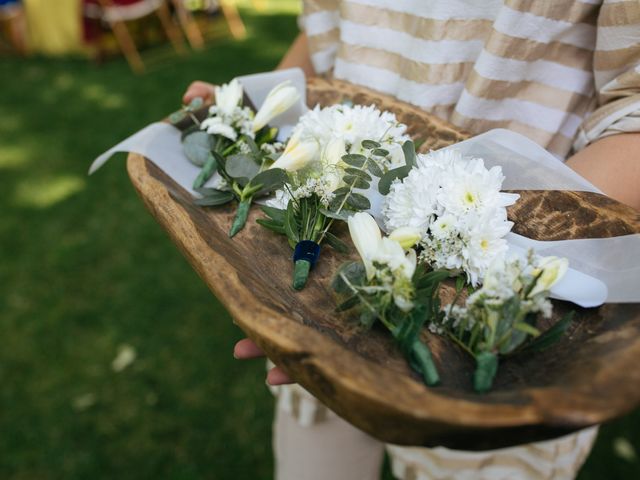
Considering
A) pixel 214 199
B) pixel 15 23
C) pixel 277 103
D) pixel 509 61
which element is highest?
pixel 509 61

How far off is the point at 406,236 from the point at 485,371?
0.69 feet

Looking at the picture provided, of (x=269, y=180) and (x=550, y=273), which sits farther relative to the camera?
(x=269, y=180)

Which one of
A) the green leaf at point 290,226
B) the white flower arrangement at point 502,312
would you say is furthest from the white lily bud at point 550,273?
the green leaf at point 290,226

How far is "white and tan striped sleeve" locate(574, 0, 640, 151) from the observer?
809 millimetres

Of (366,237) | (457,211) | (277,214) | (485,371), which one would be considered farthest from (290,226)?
(485,371)

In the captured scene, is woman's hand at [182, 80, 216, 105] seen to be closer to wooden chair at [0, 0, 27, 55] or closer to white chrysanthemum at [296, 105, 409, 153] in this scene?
white chrysanthemum at [296, 105, 409, 153]

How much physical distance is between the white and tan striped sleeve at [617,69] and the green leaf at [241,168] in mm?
541

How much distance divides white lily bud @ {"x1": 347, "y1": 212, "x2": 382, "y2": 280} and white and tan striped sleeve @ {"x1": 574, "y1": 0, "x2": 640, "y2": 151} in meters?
0.39

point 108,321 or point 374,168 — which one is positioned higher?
point 374,168

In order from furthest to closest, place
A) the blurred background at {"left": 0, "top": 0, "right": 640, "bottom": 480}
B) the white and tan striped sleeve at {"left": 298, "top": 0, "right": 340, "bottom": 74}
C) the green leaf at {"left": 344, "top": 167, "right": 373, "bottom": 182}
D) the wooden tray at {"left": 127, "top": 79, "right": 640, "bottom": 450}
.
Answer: the blurred background at {"left": 0, "top": 0, "right": 640, "bottom": 480}
the white and tan striped sleeve at {"left": 298, "top": 0, "right": 340, "bottom": 74}
the green leaf at {"left": 344, "top": 167, "right": 373, "bottom": 182}
the wooden tray at {"left": 127, "top": 79, "right": 640, "bottom": 450}

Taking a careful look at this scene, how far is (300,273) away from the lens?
2.77ft

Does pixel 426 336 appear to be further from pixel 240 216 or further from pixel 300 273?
pixel 240 216

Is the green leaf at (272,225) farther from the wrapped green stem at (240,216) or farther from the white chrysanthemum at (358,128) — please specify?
the white chrysanthemum at (358,128)

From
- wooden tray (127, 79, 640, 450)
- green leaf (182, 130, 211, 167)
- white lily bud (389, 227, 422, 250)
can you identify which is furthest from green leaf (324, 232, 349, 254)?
green leaf (182, 130, 211, 167)
